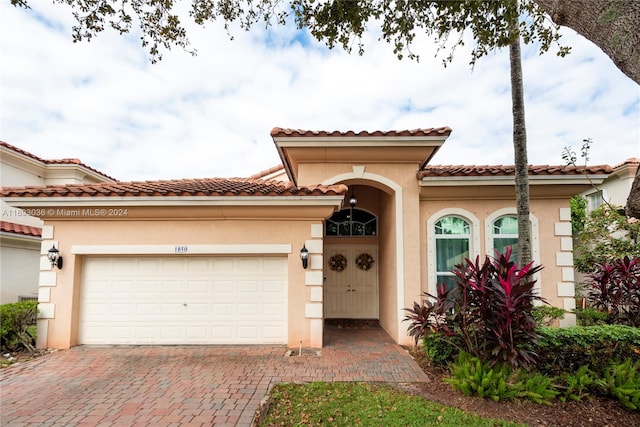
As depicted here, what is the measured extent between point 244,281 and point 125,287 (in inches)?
120

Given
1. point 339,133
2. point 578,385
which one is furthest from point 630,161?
point 339,133

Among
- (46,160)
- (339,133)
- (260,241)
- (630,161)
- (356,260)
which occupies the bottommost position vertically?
(356,260)

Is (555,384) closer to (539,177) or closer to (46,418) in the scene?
(539,177)

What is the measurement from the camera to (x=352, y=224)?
11.7 meters

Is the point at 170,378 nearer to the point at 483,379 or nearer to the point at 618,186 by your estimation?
the point at 483,379

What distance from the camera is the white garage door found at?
8172 mm

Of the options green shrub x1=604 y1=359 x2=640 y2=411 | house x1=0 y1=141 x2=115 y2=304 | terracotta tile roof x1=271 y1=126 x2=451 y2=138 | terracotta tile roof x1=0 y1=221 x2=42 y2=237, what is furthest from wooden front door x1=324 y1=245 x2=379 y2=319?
terracotta tile roof x1=0 y1=221 x2=42 y2=237

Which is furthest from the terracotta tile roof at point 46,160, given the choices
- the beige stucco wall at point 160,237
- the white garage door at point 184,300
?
the white garage door at point 184,300

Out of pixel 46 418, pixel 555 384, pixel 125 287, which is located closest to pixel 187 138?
pixel 125 287

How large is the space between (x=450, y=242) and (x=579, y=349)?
3.79 m

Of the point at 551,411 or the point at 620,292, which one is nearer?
the point at 551,411

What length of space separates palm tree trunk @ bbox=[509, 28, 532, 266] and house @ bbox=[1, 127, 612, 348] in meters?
1.29

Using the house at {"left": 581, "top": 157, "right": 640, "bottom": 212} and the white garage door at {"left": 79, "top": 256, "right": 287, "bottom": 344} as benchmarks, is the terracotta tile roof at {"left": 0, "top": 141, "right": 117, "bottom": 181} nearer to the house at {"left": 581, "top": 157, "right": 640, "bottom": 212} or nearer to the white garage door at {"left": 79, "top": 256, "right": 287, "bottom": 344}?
the white garage door at {"left": 79, "top": 256, "right": 287, "bottom": 344}

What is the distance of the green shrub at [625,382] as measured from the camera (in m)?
4.83
